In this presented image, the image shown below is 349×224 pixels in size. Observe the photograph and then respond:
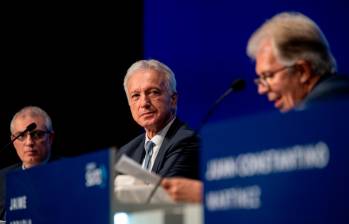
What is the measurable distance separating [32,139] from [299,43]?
2.54 m

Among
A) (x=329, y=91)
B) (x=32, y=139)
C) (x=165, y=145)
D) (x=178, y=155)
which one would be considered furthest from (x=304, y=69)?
(x=32, y=139)

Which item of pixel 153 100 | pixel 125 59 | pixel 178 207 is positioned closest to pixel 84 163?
pixel 178 207

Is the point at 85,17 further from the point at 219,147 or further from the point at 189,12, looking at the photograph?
the point at 219,147

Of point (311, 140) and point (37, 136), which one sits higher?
point (37, 136)

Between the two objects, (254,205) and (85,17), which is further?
(85,17)

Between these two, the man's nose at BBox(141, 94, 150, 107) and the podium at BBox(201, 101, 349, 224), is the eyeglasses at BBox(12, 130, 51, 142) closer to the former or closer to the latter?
the man's nose at BBox(141, 94, 150, 107)

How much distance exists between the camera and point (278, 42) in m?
2.33

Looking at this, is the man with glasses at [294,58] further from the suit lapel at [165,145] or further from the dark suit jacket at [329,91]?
the suit lapel at [165,145]

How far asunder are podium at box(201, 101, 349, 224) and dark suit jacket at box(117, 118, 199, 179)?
4.78 ft

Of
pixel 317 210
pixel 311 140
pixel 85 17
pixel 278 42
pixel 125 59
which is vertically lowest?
pixel 317 210

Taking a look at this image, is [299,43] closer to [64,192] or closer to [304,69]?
[304,69]

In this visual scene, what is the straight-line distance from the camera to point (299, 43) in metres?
2.29

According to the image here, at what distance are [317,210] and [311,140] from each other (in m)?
0.15

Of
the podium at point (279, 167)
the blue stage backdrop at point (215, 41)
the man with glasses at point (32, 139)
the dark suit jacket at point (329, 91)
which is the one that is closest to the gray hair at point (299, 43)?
the dark suit jacket at point (329, 91)
